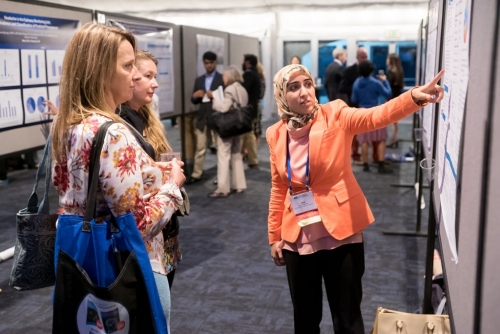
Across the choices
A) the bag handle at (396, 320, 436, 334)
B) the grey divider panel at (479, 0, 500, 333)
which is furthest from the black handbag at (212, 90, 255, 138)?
the grey divider panel at (479, 0, 500, 333)

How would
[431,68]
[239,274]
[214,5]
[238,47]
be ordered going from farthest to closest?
[214,5] < [238,47] < [239,274] < [431,68]

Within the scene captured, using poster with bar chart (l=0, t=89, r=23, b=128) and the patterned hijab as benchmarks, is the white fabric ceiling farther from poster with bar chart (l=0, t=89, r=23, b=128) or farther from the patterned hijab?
the patterned hijab

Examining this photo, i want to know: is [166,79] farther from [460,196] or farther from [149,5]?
[149,5]

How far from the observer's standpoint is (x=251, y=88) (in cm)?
714

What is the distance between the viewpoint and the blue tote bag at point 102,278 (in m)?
1.58

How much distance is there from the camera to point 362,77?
308 inches

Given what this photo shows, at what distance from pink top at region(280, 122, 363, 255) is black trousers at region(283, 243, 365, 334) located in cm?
3

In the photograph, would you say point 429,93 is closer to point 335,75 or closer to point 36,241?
point 36,241

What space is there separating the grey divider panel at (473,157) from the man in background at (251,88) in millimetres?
Result: 5773

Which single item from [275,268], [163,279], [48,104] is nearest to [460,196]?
[163,279]

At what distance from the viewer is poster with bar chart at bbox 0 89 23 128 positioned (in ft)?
11.9

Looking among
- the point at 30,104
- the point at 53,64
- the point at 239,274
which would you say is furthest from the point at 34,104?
the point at 239,274

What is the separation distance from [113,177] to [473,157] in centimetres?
92

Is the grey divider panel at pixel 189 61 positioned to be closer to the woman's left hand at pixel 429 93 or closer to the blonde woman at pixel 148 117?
the blonde woman at pixel 148 117
